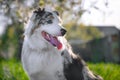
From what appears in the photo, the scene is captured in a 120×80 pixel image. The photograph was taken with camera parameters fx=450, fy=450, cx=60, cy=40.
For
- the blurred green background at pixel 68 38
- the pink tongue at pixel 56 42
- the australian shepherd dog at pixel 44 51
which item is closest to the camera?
the pink tongue at pixel 56 42

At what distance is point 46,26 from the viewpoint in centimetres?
718

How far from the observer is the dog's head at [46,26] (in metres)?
7.06

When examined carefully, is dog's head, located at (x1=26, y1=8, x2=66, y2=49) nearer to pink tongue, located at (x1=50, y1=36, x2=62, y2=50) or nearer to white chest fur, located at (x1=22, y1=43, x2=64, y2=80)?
pink tongue, located at (x1=50, y1=36, x2=62, y2=50)

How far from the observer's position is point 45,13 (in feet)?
24.1

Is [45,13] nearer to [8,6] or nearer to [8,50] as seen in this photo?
[8,6]

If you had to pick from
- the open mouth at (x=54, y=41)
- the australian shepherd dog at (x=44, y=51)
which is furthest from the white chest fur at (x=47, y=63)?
the open mouth at (x=54, y=41)

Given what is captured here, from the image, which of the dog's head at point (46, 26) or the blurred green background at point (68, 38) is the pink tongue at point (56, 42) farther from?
the blurred green background at point (68, 38)

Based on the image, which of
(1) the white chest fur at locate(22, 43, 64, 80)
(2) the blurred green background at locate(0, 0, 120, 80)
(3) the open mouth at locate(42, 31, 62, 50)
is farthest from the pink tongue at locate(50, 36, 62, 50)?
(2) the blurred green background at locate(0, 0, 120, 80)

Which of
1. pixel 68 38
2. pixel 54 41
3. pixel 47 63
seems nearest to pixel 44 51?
pixel 47 63

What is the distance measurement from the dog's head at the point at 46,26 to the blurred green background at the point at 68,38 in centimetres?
136

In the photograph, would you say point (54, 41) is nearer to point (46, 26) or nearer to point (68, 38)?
point (46, 26)

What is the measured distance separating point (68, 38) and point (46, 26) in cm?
2191

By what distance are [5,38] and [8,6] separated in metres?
32.6

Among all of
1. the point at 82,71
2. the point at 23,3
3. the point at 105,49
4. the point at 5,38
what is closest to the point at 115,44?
the point at 105,49
